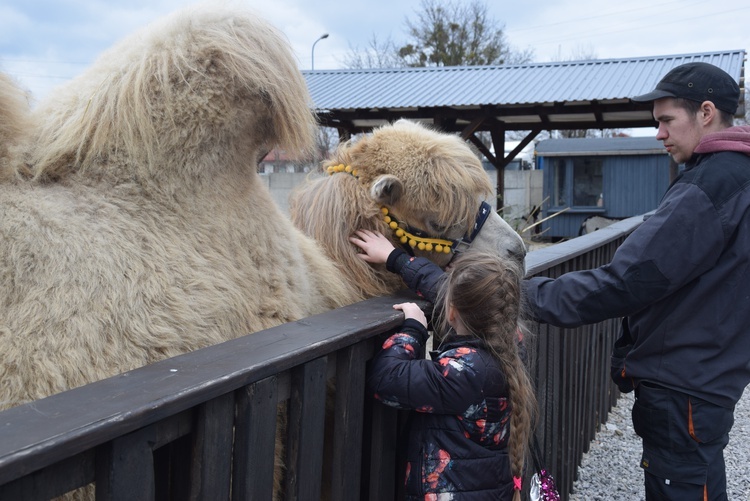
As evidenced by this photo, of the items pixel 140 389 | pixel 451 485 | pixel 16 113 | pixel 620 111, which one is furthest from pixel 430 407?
pixel 620 111

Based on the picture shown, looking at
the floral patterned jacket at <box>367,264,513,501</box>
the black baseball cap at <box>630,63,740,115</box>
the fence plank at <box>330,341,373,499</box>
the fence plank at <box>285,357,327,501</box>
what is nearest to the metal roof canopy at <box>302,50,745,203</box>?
the black baseball cap at <box>630,63,740,115</box>

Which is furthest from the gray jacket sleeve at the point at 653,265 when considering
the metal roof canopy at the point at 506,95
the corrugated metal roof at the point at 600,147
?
the corrugated metal roof at the point at 600,147

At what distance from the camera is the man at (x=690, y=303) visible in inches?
93.4

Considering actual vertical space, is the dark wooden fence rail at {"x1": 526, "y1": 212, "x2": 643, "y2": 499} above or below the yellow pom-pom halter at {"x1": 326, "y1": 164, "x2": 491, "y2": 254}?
below

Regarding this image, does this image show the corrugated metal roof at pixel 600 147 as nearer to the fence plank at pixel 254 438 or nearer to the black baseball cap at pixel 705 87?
the black baseball cap at pixel 705 87

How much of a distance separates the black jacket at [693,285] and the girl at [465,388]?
529 mm

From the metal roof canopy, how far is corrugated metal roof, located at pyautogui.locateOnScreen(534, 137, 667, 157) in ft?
17.0

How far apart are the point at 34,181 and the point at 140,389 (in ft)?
3.45

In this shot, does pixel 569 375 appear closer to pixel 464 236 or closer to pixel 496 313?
pixel 464 236

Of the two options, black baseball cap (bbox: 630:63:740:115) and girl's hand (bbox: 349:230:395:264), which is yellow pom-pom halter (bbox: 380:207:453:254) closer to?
girl's hand (bbox: 349:230:395:264)

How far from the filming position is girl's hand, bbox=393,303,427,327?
2.14 metres

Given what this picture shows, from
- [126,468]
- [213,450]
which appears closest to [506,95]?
[213,450]

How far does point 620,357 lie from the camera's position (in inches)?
108

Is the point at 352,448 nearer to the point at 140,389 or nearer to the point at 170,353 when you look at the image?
the point at 170,353
